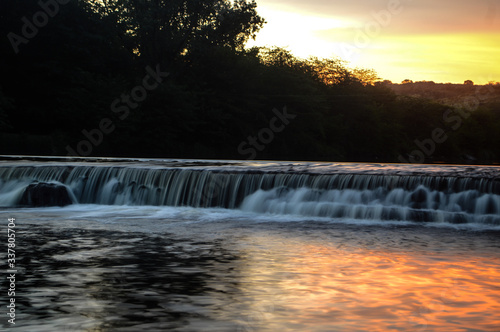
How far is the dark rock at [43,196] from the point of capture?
22.8 metres

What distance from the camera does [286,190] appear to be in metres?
22.4

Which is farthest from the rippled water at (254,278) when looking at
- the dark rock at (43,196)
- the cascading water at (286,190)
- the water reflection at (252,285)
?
the dark rock at (43,196)

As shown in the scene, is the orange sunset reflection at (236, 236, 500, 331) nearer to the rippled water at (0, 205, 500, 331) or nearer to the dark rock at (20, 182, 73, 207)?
the rippled water at (0, 205, 500, 331)

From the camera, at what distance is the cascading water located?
19.9 m

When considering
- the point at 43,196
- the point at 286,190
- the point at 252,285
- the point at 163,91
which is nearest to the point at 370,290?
the point at 252,285

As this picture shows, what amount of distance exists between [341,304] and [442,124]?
9423 cm

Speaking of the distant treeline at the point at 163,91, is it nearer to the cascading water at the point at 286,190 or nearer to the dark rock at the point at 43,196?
the cascading water at the point at 286,190

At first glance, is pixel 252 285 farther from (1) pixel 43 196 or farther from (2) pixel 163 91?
(2) pixel 163 91

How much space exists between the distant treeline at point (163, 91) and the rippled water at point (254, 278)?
117ft

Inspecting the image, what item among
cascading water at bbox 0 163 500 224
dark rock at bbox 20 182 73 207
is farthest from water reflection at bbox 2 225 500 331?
dark rock at bbox 20 182 73 207

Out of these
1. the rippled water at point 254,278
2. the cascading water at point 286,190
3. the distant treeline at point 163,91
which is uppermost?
the distant treeline at point 163,91

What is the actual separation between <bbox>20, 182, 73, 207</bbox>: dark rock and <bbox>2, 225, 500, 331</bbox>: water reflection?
8203 millimetres

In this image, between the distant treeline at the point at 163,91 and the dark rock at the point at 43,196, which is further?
the distant treeline at the point at 163,91

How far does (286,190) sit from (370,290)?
1281 cm
